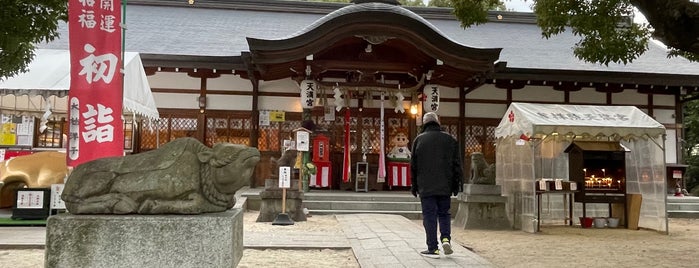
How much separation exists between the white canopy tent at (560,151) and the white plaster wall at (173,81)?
759 centimetres

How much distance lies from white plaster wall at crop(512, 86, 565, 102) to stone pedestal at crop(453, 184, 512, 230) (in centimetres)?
540

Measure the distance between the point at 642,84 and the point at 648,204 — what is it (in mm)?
4910

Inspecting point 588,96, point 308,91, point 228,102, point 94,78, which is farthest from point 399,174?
point 94,78

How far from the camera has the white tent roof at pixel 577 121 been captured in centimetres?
776

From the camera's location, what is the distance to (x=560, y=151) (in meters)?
9.43

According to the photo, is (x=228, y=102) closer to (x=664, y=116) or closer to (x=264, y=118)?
(x=264, y=118)

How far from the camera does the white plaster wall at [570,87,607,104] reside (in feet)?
42.9

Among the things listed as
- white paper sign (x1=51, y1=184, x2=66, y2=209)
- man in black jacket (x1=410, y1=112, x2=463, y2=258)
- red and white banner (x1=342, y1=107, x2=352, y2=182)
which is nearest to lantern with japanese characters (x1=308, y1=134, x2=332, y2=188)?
red and white banner (x1=342, y1=107, x2=352, y2=182)

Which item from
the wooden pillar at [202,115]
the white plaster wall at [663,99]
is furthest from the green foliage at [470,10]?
the white plaster wall at [663,99]

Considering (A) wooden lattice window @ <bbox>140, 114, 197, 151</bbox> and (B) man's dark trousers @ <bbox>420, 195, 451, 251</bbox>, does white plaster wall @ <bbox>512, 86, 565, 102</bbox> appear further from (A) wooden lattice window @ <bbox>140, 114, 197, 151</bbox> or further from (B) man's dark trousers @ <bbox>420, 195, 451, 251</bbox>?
(B) man's dark trousers @ <bbox>420, 195, 451, 251</bbox>

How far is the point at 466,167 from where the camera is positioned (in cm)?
1280

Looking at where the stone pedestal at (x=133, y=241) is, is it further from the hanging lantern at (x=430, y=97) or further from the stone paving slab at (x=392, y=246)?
the hanging lantern at (x=430, y=97)

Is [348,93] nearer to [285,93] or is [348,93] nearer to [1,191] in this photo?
[285,93]

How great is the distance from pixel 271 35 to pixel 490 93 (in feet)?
21.9
